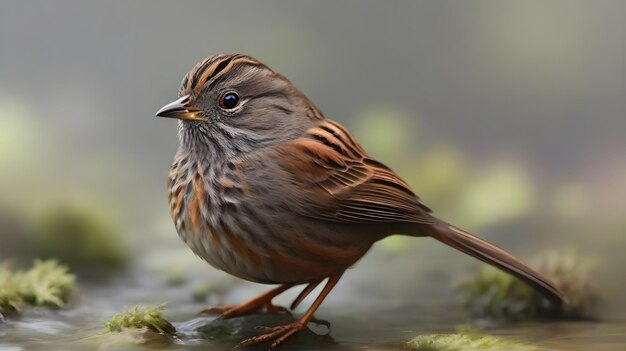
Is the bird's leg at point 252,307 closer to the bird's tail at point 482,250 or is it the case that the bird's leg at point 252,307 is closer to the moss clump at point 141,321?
the moss clump at point 141,321

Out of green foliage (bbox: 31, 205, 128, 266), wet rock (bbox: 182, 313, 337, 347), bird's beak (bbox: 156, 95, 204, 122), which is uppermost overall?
green foliage (bbox: 31, 205, 128, 266)

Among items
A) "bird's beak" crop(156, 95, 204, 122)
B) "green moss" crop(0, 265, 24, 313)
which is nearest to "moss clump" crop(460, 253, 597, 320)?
"bird's beak" crop(156, 95, 204, 122)

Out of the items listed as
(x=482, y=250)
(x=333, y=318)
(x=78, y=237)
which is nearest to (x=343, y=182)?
(x=482, y=250)

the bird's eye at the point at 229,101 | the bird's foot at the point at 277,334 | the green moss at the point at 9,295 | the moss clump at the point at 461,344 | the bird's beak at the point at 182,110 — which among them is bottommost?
the moss clump at the point at 461,344

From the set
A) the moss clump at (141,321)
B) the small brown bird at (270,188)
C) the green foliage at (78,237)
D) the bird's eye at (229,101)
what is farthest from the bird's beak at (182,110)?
the green foliage at (78,237)

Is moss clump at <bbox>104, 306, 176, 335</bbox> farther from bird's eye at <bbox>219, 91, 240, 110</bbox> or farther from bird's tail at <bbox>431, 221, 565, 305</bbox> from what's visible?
bird's tail at <bbox>431, 221, 565, 305</bbox>

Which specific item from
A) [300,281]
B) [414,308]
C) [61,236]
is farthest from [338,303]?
[61,236]
